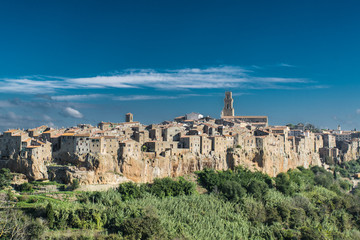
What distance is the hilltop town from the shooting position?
41.6m

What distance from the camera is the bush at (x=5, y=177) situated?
3766 cm

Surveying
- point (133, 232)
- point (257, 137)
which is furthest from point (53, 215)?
point (257, 137)

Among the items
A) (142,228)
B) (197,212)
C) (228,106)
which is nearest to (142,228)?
(142,228)

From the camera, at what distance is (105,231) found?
3488 centimetres

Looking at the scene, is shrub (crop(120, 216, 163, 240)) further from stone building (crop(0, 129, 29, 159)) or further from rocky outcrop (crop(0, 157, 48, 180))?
stone building (crop(0, 129, 29, 159))

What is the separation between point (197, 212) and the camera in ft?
135

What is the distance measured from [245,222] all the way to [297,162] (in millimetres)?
33547

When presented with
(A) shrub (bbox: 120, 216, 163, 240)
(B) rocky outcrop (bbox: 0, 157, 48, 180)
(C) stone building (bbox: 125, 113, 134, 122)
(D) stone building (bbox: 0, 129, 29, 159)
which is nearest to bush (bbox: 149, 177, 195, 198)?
(A) shrub (bbox: 120, 216, 163, 240)

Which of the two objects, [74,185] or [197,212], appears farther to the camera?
[197,212]

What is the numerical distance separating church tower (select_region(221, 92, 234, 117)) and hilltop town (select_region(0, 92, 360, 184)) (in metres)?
25.8

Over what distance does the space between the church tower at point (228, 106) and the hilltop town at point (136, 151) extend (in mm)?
25752

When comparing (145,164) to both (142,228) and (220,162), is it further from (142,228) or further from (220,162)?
(220,162)

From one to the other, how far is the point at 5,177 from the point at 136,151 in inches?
585

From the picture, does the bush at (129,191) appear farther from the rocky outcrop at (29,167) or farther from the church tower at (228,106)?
the church tower at (228,106)
